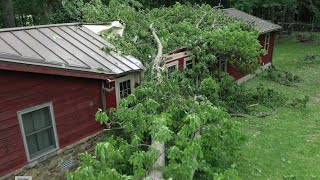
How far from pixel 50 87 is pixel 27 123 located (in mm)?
1111

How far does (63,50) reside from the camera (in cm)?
923

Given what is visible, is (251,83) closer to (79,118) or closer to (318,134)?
(318,134)

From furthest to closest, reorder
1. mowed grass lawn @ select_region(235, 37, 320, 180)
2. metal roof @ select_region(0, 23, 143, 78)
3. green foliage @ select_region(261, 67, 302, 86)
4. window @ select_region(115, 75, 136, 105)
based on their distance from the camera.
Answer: green foliage @ select_region(261, 67, 302, 86) < window @ select_region(115, 75, 136, 105) < mowed grass lawn @ select_region(235, 37, 320, 180) < metal roof @ select_region(0, 23, 143, 78)

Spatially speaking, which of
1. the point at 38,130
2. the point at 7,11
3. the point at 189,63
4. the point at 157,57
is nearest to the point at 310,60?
the point at 189,63

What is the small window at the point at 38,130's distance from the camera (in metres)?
7.70

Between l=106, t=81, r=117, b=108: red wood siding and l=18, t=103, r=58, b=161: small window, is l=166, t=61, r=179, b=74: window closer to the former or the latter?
l=106, t=81, r=117, b=108: red wood siding

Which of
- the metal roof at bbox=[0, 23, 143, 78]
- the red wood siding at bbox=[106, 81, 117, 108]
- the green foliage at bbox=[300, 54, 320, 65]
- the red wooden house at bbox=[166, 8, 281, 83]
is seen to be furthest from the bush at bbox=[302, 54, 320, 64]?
the red wood siding at bbox=[106, 81, 117, 108]

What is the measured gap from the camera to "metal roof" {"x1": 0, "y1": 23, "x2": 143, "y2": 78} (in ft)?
25.7

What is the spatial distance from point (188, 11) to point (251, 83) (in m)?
6.47

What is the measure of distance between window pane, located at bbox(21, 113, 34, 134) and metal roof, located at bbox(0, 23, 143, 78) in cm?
146

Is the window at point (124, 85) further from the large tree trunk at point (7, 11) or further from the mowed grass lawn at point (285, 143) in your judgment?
the large tree trunk at point (7, 11)

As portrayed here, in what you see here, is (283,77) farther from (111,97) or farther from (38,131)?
(38,131)

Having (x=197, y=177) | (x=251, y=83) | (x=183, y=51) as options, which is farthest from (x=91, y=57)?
(x=251, y=83)

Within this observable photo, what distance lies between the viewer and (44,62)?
7.41 m
